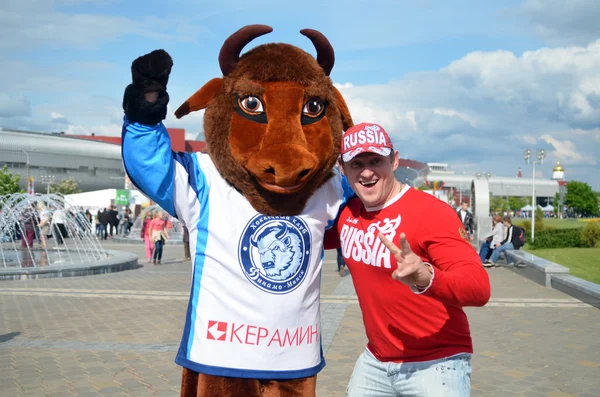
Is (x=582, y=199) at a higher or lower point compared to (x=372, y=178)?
higher

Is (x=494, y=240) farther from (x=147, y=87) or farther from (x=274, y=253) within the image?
(x=147, y=87)

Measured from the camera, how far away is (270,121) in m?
2.90

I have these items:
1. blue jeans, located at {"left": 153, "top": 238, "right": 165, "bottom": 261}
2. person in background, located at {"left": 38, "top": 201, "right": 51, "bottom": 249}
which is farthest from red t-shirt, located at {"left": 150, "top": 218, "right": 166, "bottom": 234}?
person in background, located at {"left": 38, "top": 201, "right": 51, "bottom": 249}

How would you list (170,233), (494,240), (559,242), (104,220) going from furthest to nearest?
(104,220) < (170,233) < (559,242) < (494,240)

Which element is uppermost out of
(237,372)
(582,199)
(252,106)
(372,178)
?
(582,199)

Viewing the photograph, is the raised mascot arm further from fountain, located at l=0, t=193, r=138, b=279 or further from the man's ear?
fountain, located at l=0, t=193, r=138, b=279

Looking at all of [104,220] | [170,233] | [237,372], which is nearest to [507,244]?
[237,372]

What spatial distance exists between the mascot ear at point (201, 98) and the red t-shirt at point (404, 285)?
984 millimetres

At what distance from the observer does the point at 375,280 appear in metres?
2.83

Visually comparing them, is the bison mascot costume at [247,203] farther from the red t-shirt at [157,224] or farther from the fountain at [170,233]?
the fountain at [170,233]

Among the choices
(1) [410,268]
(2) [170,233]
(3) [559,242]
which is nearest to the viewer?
(1) [410,268]

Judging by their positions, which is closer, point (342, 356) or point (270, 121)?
point (270, 121)

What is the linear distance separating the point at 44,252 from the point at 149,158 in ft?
48.5

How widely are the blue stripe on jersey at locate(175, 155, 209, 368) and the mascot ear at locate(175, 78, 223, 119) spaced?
30 cm
